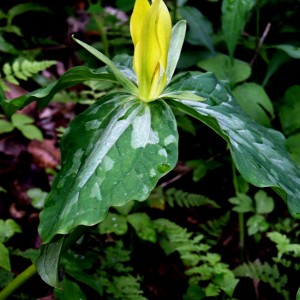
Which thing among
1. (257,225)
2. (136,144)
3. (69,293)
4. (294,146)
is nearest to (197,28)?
(294,146)

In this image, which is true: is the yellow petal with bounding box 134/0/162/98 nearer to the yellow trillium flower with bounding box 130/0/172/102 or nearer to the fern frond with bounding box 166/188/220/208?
the yellow trillium flower with bounding box 130/0/172/102

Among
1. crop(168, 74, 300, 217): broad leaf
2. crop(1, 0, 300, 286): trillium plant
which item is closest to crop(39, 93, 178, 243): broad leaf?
crop(1, 0, 300, 286): trillium plant

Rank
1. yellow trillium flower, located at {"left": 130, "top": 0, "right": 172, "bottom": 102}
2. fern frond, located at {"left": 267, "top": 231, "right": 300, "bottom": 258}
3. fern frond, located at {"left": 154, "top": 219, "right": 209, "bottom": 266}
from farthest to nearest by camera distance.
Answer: fern frond, located at {"left": 154, "top": 219, "right": 209, "bottom": 266} → fern frond, located at {"left": 267, "top": 231, "right": 300, "bottom": 258} → yellow trillium flower, located at {"left": 130, "top": 0, "right": 172, "bottom": 102}

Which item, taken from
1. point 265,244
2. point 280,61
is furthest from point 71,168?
point 280,61

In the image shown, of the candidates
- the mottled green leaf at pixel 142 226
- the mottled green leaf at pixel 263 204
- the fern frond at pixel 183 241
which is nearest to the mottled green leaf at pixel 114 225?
the mottled green leaf at pixel 142 226

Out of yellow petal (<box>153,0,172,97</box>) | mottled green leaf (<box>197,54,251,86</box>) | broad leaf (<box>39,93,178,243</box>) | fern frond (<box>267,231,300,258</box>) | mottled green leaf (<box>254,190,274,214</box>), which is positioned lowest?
mottled green leaf (<box>254,190,274,214</box>)

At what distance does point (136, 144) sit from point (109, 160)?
8 cm

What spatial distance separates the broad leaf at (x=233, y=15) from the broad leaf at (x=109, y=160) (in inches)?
30.6

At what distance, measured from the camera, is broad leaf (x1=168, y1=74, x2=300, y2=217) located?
100cm

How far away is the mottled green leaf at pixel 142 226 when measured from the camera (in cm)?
159

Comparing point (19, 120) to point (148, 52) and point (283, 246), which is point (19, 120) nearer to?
point (148, 52)

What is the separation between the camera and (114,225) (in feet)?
5.16

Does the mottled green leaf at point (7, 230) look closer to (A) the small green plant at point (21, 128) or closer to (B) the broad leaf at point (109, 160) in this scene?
(B) the broad leaf at point (109, 160)

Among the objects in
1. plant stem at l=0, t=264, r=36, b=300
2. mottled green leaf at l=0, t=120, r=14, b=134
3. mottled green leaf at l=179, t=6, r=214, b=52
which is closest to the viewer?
plant stem at l=0, t=264, r=36, b=300
